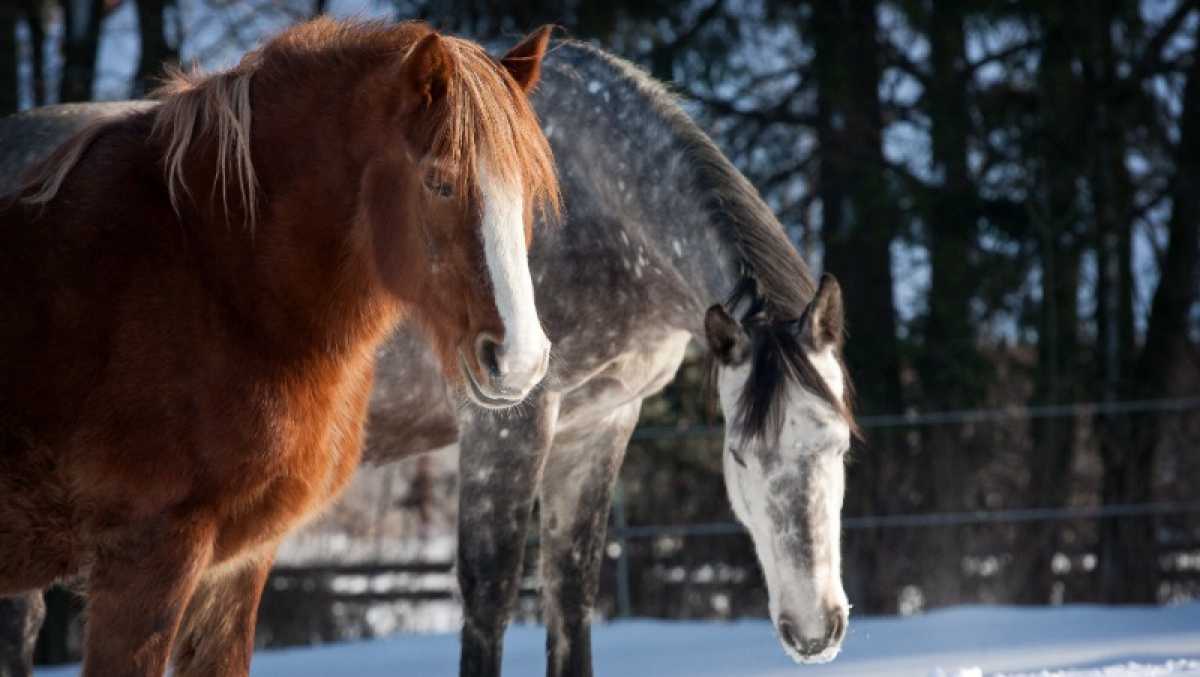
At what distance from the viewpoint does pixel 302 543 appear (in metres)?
9.30

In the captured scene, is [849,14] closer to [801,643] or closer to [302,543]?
[302,543]

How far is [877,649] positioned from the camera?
6.28m

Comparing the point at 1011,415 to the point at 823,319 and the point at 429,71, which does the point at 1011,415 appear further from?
the point at 429,71

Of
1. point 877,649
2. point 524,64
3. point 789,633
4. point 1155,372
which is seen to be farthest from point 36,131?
point 1155,372

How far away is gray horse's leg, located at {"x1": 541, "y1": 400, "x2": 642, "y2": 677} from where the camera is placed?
15.4ft

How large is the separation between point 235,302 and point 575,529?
7.74 ft

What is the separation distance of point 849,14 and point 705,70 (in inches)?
45.4

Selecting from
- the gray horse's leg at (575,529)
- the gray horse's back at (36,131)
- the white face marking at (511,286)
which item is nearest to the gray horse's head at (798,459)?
the gray horse's leg at (575,529)

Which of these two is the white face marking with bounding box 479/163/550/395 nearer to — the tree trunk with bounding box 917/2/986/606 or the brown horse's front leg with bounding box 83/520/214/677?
the brown horse's front leg with bounding box 83/520/214/677

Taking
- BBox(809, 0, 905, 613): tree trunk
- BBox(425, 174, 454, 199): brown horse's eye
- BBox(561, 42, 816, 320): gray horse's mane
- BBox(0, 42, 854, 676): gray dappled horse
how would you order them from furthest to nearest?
BBox(809, 0, 905, 613): tree trunk, BBox(561, 42, 816, 320): gray horse's mane, BBox(0, 42, 854, 676): gray dappled horse, BBox(425, 174, 454, 199): brown horse's eye

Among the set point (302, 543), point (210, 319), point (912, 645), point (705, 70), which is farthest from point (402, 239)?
point (705, 70)

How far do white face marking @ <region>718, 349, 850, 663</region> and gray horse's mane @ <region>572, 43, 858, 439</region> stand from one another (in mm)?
46

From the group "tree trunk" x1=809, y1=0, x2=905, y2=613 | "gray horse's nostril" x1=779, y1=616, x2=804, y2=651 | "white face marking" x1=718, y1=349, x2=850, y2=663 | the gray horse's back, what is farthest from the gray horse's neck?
"tree trunk" x1=809, y1=0, x2=905, y2=613

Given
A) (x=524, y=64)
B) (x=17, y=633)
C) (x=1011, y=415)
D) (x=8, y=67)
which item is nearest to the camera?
(x=524, y=64)
